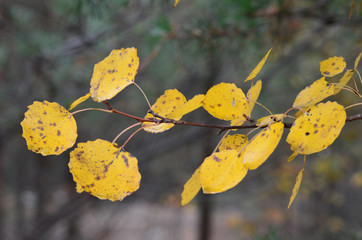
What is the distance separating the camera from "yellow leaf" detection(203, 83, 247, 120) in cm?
26

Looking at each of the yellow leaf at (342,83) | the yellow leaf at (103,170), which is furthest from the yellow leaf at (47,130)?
the yellow leaf at (342,83)

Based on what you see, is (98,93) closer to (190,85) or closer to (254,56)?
(254,56)

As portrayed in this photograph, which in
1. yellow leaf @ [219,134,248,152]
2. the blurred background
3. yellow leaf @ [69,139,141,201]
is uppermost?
yellow leaf @ [69,139,141,201]

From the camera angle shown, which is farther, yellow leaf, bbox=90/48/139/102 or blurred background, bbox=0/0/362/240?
blurred background, bbox=0/0/362/240

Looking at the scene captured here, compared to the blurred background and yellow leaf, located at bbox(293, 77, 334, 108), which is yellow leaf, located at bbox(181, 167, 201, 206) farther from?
the blurred background

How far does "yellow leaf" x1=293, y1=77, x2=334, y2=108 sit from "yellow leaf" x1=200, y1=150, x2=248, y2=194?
7 cm

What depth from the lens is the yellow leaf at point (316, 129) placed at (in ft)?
0.77

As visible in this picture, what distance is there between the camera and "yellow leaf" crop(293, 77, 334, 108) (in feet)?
0.85

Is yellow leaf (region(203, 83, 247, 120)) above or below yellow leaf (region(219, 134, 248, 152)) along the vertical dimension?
above

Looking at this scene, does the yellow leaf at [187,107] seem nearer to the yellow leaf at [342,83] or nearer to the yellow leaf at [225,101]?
the yellow leaf at [225,101]

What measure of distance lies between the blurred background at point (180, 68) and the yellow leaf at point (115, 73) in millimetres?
281

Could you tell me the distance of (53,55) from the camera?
3.84 feet

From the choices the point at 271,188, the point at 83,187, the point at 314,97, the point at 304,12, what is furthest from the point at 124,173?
the point at 271,188

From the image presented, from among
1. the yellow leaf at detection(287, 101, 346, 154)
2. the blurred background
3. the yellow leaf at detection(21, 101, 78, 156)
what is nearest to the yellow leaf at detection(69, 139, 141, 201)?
the yellow leaf at detection(21, 101, 78, 156)
